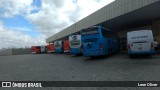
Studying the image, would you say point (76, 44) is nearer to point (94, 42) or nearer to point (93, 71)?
point (94, 42)

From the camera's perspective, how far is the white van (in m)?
13.3

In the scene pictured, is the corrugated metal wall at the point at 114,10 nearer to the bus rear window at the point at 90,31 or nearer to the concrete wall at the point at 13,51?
the bus rear window at the point at 90,31

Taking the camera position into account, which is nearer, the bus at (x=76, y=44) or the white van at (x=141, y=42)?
the white van at (x=141, y=42)

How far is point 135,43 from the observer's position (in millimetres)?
13781

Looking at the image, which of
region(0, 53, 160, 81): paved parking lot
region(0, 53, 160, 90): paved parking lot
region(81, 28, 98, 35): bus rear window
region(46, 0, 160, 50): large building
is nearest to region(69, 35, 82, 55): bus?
region(46, 0, 160, 50): large building

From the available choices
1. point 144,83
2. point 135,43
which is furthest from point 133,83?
point 135,43

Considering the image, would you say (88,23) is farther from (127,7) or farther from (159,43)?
(159,43)

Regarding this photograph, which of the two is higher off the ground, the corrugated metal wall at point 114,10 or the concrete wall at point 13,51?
the corrugated metal wall at point 114,10

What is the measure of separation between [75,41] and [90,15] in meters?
7.59

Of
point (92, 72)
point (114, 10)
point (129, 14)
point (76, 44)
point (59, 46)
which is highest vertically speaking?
point (114, 10)

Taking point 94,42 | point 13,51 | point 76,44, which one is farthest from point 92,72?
point 13,51

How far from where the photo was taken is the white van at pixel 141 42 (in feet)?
43.6

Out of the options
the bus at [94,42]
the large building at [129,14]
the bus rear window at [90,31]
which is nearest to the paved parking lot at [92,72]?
the bus at [94,42]

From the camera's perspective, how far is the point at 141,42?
13.5m
